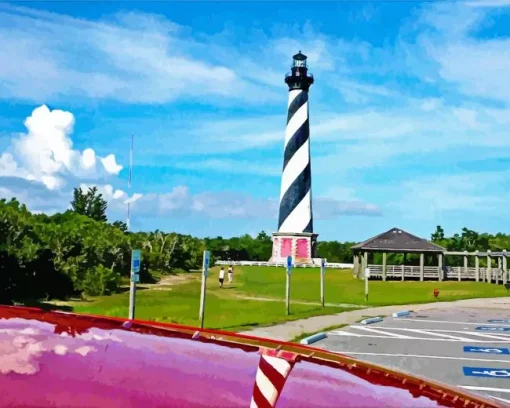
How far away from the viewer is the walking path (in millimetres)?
17594

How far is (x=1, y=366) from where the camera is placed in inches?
78.7

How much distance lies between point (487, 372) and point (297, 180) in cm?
5099

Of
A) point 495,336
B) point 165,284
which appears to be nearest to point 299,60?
point 165,284

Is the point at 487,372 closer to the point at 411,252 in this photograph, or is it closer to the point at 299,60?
the point at 411,252

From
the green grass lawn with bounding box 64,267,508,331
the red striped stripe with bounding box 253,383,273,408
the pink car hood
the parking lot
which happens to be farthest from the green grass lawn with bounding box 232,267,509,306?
the red striped stripe with bounding box 253,383,273,408

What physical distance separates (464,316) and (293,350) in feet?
80.1

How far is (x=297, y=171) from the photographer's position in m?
63.6

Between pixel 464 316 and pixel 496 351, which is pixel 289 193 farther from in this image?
pixel 496 351

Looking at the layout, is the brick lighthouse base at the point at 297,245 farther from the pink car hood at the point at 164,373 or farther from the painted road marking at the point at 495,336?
the pink car hood at the point at 164,373

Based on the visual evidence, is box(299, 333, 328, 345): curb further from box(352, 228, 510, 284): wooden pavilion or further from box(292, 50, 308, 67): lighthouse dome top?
box(292, 50, 308, 67): lighthouse dome top

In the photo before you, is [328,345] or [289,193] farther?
[289,193]

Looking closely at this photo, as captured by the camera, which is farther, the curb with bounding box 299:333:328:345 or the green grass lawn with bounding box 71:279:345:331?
the green grass lawn with bounding box 71:279:345:331

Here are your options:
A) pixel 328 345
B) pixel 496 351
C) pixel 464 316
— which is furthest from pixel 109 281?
pixel 496 351

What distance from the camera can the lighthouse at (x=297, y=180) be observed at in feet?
209
